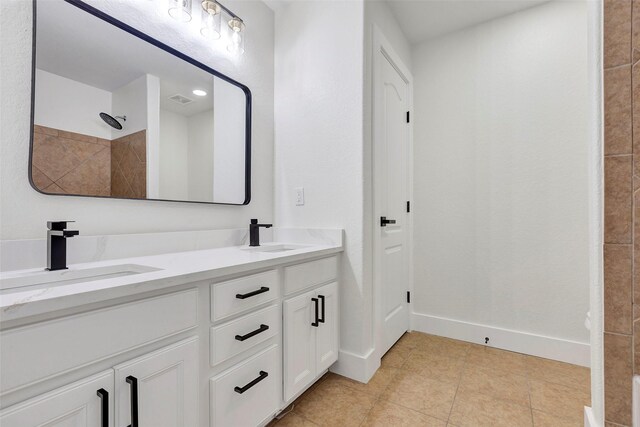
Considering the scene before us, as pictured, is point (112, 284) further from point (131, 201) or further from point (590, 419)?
point (590, 419)

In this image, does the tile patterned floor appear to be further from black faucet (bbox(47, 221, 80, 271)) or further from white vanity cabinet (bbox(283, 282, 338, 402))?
black faucet (bbox(47, 221, 80, 271))

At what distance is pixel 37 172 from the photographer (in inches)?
42.4

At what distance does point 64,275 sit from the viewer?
101 centimetres

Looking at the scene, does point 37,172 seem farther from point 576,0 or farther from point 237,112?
point 576,0

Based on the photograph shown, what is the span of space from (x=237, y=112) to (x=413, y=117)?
1526mm

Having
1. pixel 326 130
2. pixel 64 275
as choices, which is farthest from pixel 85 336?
pixel 326 130

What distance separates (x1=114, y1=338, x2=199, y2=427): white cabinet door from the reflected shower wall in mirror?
2.56ft

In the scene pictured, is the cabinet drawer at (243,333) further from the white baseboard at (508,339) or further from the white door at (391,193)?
the white baseboard at (508,339)

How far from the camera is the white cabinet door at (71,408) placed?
62 cm

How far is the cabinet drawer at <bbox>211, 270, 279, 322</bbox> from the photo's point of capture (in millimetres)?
1024

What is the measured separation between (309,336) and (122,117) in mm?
1358

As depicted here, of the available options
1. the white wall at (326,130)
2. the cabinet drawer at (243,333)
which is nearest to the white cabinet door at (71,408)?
the cabinet drawer at (243,333)

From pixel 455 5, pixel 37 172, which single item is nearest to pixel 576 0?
pixel 455 5

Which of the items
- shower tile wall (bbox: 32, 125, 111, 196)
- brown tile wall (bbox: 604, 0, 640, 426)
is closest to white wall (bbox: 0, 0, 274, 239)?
shower tile wall (bbox: 32, 125, 111, 196)
